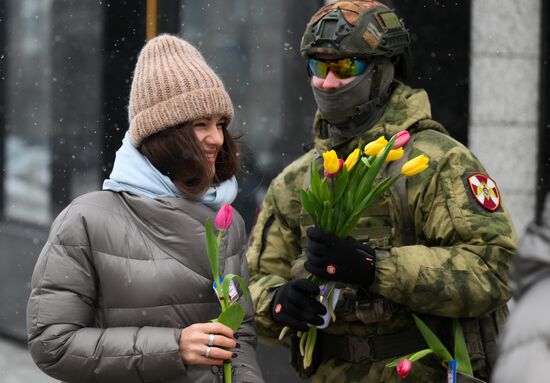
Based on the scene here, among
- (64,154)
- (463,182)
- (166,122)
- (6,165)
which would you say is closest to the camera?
(166,122)

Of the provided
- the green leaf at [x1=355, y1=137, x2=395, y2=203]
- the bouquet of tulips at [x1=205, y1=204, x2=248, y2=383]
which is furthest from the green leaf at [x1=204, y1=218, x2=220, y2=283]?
the green leaf at [x1=355, y1=137, x2=395, y2=203]

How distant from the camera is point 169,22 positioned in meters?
6.55

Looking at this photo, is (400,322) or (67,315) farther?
(400,322)

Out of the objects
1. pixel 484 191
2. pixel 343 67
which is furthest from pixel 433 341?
pixel 343 67

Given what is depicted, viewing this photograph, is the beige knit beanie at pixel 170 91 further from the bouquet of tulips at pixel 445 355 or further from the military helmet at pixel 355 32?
the bouquet of tulips at pixel 445 355

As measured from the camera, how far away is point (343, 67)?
3998mm

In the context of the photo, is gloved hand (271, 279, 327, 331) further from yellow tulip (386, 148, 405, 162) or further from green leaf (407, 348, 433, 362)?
yellow tulip (386, 148, 405, 162)

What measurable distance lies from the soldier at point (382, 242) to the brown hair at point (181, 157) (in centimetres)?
48

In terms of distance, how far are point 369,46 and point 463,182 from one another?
533mm

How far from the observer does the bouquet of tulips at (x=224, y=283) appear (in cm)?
322

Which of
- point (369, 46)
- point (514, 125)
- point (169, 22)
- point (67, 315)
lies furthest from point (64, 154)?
point (67, 315)

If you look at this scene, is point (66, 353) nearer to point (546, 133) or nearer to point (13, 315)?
point (546, 133)

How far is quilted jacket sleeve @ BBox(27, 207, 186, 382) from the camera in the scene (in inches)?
123

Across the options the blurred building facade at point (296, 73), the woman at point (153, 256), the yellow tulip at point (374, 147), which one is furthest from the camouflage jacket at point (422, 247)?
the blurred building facade at point (296, 73)
